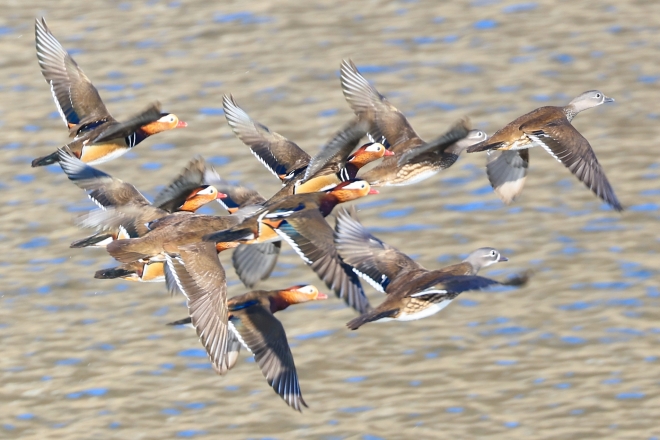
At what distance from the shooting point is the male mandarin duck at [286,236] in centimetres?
1211

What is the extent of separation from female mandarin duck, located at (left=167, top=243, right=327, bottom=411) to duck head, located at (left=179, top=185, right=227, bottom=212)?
0.94 m

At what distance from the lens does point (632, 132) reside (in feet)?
64.2

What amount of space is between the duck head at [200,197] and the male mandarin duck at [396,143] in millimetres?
1488

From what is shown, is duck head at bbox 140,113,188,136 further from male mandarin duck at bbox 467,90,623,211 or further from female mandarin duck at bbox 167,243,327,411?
male mandarin duck at bbox 467,90,623,211

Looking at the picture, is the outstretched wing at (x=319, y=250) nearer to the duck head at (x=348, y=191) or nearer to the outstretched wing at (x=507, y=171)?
the duck head at (x=348, y=191)

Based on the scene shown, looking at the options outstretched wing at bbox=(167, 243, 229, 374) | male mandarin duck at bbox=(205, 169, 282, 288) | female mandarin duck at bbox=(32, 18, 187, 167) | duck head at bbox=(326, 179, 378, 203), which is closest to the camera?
outstretched wing at bbox=(167, 243, 229, 374)

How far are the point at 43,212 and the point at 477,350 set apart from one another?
613cm

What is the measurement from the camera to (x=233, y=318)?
1312 centimetres

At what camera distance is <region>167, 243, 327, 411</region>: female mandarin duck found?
11.7 metres

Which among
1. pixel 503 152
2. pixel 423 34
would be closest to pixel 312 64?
pixel 423 34

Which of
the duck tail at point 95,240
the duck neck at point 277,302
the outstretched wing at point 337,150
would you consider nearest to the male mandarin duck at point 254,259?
the duck neck at point 277,302

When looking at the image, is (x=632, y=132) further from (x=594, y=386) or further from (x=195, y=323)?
(x=195, y=323)

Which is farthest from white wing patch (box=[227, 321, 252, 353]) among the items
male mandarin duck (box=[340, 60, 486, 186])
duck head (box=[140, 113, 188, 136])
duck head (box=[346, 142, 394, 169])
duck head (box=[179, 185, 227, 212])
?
duck head (box=[140, 113, 188, 136])

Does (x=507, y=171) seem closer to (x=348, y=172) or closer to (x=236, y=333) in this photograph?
(x=348, y=172)
